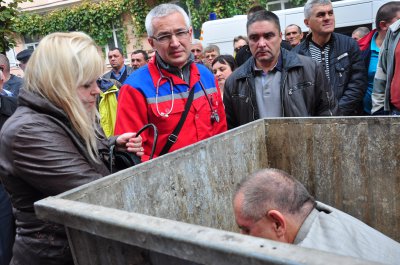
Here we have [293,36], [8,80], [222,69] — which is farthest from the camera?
[293,36]

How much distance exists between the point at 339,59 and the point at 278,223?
2.47 metres

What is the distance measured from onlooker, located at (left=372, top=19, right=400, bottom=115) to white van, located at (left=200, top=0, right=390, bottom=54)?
5.23 m

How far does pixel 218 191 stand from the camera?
2137mm

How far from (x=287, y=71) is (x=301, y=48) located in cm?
105

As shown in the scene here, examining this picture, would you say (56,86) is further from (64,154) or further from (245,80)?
(245,80)

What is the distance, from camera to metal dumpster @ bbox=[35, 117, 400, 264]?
898 mm

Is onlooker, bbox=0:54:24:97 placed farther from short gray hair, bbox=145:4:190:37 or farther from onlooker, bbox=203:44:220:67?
short gray hair, bbox=145:4:190:37

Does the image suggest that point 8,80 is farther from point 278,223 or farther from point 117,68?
point 278,223

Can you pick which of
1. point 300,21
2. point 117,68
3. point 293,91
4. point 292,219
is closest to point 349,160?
point 293,91

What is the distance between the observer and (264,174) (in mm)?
1557

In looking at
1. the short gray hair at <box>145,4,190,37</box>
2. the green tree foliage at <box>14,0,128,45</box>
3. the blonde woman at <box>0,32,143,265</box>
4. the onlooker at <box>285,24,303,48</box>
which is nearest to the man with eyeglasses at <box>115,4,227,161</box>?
the short gray hair at <box>145,4,190,37</box>

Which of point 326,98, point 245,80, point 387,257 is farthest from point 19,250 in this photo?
point 326,98

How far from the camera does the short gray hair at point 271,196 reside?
1.48 m

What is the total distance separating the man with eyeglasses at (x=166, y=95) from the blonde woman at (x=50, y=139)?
68cm
